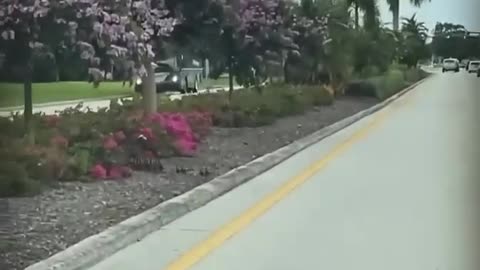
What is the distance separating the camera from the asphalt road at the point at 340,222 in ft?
22.8

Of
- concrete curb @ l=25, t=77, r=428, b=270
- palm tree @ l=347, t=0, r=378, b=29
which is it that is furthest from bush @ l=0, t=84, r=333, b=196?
palm tree @ l=347, t=0, r=378, b=29

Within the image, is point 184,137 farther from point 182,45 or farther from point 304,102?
point 304,102

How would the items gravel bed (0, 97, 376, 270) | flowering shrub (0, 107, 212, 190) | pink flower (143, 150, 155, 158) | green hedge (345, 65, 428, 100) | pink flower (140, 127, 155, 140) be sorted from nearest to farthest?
gravel bed (0, 97, 376, 270) < flowering shrub (0, 107, 212, 190) < pink flower (143, 150, 155, 158) < pink flower (140, 127, 155, 140) < green hedge (345, 65, 428, 100)

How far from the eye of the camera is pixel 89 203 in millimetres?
8977

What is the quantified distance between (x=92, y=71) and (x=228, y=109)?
10.6 m

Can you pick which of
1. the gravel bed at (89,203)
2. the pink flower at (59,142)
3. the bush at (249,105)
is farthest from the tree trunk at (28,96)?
the bush at (249,105)

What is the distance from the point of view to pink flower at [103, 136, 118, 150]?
11.2 metres

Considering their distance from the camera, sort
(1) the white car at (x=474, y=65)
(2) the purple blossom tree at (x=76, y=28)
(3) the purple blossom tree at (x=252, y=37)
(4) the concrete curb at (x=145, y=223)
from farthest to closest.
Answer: (3) the purple blossom tree at (x=252, y=37), (2) the purple blossom tree at (x=76, y=28), (1) the white car at (x=474, y=65), (4) the concrete curb at (x=145, y=223)

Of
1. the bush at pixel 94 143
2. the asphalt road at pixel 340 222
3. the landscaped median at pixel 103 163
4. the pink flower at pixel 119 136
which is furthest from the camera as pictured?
the pink flower at pixel 119 136

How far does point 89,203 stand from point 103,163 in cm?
200

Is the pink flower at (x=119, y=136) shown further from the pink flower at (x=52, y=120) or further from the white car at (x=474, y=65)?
the white car at (x=474, y=65)

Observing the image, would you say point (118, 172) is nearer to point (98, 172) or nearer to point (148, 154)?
point (98, 172)

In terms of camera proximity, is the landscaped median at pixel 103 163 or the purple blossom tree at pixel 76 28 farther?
the purple blossom tree at pixel 76 28

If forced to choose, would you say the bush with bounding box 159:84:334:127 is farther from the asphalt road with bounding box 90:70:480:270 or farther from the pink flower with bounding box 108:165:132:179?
the pink flower with bounding box 108:165:132:179
